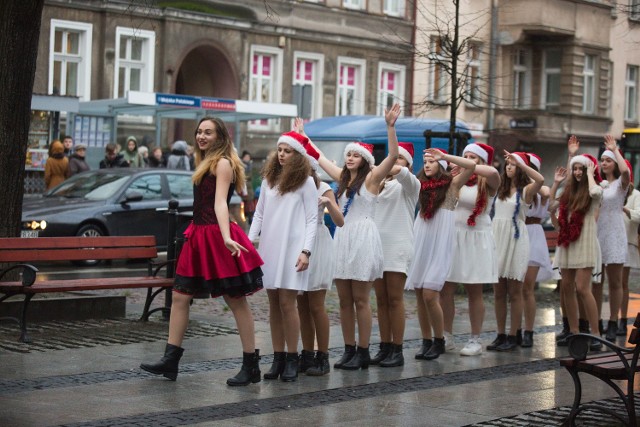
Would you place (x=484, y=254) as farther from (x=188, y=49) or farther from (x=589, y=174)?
(x=188, y=49)

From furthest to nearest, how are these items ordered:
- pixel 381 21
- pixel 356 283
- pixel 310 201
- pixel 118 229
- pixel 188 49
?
pixel 381 21, pixel 188 49, pixel 118 229, pixel 356 283, pixel 310 201

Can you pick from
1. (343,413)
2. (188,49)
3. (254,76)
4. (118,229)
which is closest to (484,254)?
(343,413)

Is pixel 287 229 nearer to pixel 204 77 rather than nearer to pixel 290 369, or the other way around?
pixel 290 369

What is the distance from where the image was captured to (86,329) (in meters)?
12.6

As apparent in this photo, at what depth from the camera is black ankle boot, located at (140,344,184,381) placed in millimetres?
9703

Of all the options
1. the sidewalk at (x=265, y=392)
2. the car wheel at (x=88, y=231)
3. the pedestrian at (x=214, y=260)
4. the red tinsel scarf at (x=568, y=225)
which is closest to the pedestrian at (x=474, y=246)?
the sidewalk at (x=265, y=392)

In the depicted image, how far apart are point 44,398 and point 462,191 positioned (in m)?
4.73

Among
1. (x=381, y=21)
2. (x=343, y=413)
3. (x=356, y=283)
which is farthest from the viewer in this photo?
(x=381, y=21)

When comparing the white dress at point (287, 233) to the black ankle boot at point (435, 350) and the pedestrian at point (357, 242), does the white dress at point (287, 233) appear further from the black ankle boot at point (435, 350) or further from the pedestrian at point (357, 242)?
the black ankle boot at point (435, 350)

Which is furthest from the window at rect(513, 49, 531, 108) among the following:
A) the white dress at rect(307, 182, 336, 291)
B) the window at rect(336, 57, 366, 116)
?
the white dress at rect(307, 182, 336, 291)

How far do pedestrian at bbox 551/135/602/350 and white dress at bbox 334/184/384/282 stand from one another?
2.82 m

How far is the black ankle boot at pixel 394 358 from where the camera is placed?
11109 millimetres

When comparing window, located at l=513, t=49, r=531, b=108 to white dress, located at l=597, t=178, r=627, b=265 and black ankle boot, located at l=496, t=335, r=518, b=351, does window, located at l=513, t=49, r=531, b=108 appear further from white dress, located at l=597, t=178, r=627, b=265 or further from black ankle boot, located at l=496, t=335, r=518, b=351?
black ankle boot, located at l=496, t=335, r=518, b=351

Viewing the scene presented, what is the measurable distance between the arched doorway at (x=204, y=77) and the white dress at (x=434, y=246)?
24.3 m
